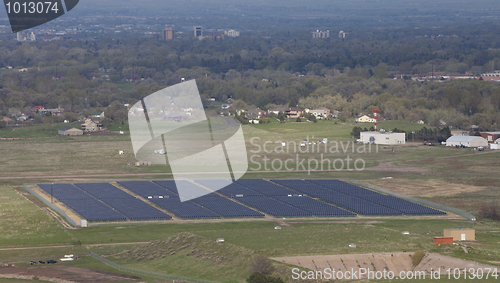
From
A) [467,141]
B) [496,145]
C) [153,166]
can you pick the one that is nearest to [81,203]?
[153,166]

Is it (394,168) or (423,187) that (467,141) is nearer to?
(394,168)

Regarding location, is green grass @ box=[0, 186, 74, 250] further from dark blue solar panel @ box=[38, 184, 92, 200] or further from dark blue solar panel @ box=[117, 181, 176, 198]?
dark blue solar panel @ box=[117, 181, 176, 198]

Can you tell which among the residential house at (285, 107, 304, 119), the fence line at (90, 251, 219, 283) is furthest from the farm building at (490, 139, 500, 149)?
the fence line at (90, 251, 219, 283)

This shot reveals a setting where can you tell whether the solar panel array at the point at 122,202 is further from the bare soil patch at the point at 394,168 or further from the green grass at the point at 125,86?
the green grass at the point at 125,86

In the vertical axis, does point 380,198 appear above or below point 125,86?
A: above

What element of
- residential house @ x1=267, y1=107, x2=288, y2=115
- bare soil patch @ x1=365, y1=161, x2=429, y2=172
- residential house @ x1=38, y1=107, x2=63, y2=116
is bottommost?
residential house @ x1=38, y1=107, x2=63, y2=116

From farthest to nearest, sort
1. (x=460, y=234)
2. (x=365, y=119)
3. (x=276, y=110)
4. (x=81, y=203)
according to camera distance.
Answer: (x=276, y=110) < (x=365, y=119) < (x=81, y=203) < (x=460, y=234)
